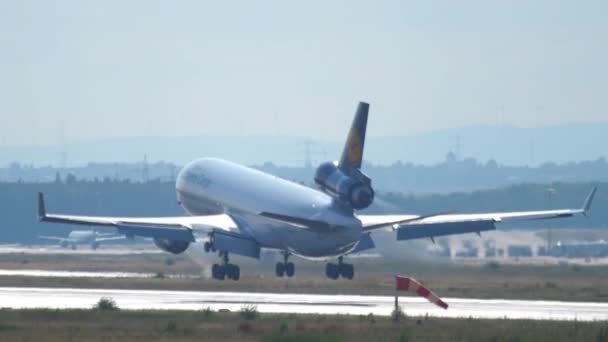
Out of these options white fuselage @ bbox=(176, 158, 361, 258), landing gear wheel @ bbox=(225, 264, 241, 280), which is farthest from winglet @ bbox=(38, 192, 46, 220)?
white fuselage @ bbox=(176, 158, 361, 258)

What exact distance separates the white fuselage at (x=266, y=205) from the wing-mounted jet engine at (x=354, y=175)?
1.38 m

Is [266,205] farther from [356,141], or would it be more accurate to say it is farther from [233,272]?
[356,141]

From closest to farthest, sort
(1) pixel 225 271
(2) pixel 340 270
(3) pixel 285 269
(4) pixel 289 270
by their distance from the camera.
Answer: (2) pixel 340 270 → (1) pixel 225 271 → (4) pixel 289 270 → (3) pixel 285 269

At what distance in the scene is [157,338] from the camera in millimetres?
54094

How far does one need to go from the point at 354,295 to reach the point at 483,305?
875cm

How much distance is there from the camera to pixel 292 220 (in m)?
86.1

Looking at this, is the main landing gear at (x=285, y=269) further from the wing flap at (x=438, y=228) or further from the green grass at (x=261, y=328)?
the green grass at (x=261, y=328)

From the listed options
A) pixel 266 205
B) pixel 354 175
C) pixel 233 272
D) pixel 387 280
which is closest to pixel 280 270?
pixel 233 272

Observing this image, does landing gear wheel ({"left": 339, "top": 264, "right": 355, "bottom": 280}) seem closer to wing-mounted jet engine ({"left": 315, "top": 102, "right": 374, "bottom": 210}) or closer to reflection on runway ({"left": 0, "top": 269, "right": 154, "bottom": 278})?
wing-mounted jet engine ({"left": 315, "top": 102, "right": 374, "bottom": 210})

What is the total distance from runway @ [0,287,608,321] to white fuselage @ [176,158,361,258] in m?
5.82

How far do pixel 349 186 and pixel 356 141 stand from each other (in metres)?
2.17

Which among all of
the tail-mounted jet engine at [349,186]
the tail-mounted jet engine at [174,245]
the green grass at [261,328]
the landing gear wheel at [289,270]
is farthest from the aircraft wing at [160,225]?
the green grass at [261,328]

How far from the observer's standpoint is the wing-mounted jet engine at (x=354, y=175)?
82.6 meters

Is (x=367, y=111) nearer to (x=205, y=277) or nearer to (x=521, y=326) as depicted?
(x=205, y=277)
